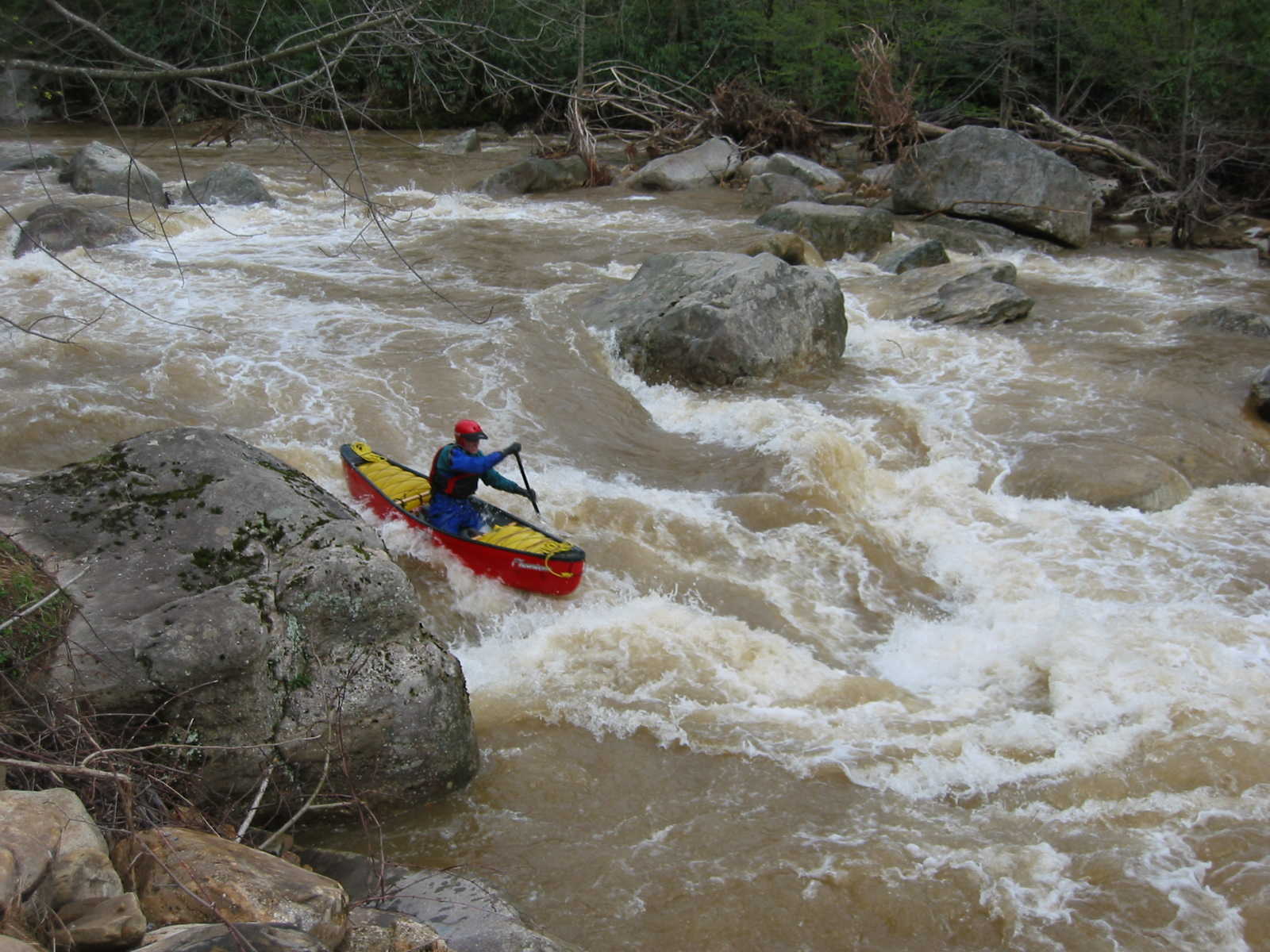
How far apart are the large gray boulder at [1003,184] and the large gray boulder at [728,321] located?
17.5 feet

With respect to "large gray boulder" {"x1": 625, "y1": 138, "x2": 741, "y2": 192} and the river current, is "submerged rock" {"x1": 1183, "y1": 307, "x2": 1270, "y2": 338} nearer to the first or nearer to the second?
the river current

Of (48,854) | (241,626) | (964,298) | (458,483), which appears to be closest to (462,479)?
(458,483)

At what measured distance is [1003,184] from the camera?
13672 millimetres

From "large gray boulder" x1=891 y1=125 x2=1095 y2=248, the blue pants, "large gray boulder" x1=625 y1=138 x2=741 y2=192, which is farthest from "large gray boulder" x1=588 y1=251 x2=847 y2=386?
"large gray boulder" x1=625 y1=138 x2=741 y2=192

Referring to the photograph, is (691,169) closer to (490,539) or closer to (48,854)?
(490,539)

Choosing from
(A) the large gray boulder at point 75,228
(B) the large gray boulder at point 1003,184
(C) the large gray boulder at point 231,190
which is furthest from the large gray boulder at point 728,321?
(C) the large gray boulder at point 231,190

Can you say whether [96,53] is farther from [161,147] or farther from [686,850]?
[686,850]

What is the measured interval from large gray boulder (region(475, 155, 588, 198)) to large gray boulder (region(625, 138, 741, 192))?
1.22 meters

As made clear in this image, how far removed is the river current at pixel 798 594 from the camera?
407cm

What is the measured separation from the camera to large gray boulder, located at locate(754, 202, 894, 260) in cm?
1265

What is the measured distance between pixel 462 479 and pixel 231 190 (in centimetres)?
1010

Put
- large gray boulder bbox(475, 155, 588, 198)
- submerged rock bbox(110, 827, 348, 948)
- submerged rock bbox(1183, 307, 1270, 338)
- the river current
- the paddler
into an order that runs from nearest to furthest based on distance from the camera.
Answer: submerged rock bbox(110, 827, 348, 948), the river current, the paddler, submerged rock bbox(1183, 307, 1270, 338), large gray boulder bbox(475, 155, 588, 198)

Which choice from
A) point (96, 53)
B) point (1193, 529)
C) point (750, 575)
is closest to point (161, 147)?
point (96, 53)

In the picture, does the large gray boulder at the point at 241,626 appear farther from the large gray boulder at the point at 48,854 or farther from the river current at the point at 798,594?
the large gray boulder at the point at 48,854
